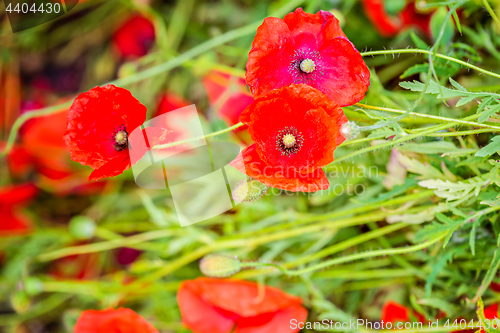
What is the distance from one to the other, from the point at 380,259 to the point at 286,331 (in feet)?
1.11

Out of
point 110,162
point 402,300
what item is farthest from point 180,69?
point 402,300

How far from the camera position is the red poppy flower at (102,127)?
19.7 inches

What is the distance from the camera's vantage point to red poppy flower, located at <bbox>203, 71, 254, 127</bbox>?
3.12 feet

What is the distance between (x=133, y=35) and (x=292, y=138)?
A: 3.62ft

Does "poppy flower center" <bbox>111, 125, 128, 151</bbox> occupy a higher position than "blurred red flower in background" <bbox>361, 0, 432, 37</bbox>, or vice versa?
"poppy flower center" <bbox>111, 125, 128, 151</bbox>

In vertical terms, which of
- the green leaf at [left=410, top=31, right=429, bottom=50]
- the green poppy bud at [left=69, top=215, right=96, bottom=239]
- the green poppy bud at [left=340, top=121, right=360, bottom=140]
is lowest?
the green poppy bud at [left=69, top=215, right=96, bottom=239]

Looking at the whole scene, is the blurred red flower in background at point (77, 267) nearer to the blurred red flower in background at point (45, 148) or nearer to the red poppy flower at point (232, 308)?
the blurred red flower in background at point (45, 148)

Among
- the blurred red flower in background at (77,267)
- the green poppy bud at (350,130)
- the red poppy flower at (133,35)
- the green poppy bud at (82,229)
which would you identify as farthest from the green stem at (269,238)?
the red poppy flower at (133,35)

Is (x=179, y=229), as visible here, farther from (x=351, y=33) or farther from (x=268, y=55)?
(x=351, y=33)

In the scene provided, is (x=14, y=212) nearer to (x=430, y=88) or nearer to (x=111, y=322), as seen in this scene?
(x=111, y=322)

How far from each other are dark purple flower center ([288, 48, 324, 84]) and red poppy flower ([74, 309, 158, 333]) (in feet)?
1.77

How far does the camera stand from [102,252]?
127cm

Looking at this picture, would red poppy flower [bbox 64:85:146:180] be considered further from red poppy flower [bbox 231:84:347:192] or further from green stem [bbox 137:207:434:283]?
green stem [bbox 137:207:434:283]

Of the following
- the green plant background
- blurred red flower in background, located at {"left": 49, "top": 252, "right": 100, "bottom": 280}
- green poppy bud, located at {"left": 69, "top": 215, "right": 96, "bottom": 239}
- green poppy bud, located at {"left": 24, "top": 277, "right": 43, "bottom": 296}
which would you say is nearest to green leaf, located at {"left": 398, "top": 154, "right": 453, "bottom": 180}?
the green plant background
